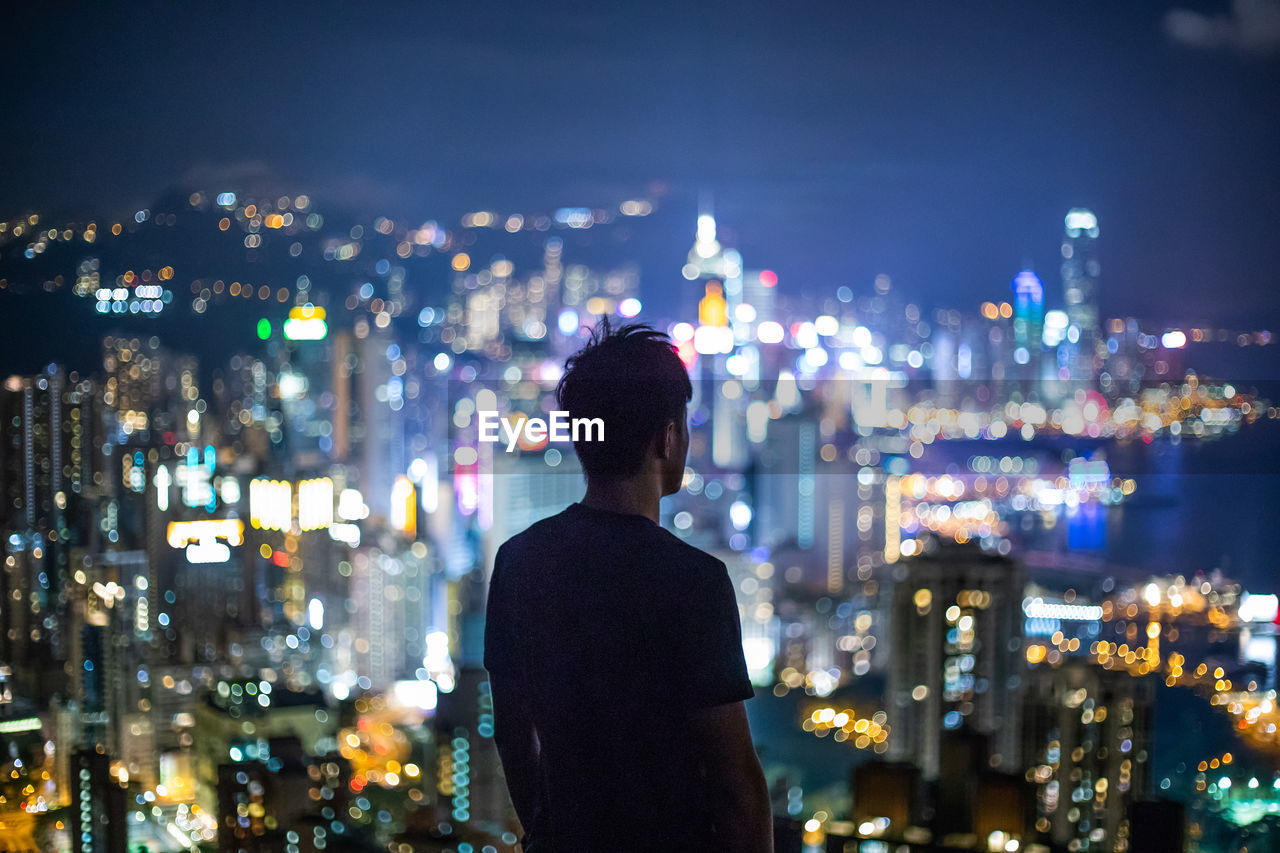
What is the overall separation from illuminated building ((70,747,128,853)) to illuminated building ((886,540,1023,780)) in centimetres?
216

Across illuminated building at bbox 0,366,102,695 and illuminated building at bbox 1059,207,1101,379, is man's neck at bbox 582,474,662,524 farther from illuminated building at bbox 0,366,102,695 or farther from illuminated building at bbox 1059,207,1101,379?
illuminated building at bbox 0,366,102,695

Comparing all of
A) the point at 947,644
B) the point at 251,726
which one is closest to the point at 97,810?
the point at 251,726

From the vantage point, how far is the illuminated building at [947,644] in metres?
3.18

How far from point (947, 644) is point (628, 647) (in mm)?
2868

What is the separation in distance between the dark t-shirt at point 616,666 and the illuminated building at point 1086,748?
2.05 meters

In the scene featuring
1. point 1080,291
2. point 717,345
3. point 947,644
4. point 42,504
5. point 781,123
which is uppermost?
point 781,123

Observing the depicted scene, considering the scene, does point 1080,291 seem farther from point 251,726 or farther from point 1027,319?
point 251,726

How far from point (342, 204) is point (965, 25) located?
193 centimetres

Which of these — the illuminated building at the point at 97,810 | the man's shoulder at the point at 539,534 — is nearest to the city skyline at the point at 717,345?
the illuminated building at the point at 97,810

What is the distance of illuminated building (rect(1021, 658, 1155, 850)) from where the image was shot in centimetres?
254

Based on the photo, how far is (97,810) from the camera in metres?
2.35

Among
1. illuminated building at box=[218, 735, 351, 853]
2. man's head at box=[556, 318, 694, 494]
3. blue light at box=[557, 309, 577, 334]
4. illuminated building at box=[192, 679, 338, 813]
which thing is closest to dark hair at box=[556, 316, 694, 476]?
man's head at box=[556, 318, 694, 494]

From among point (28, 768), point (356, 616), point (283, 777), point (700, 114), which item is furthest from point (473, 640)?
point (700, 114)

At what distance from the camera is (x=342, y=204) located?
11.2 ft
